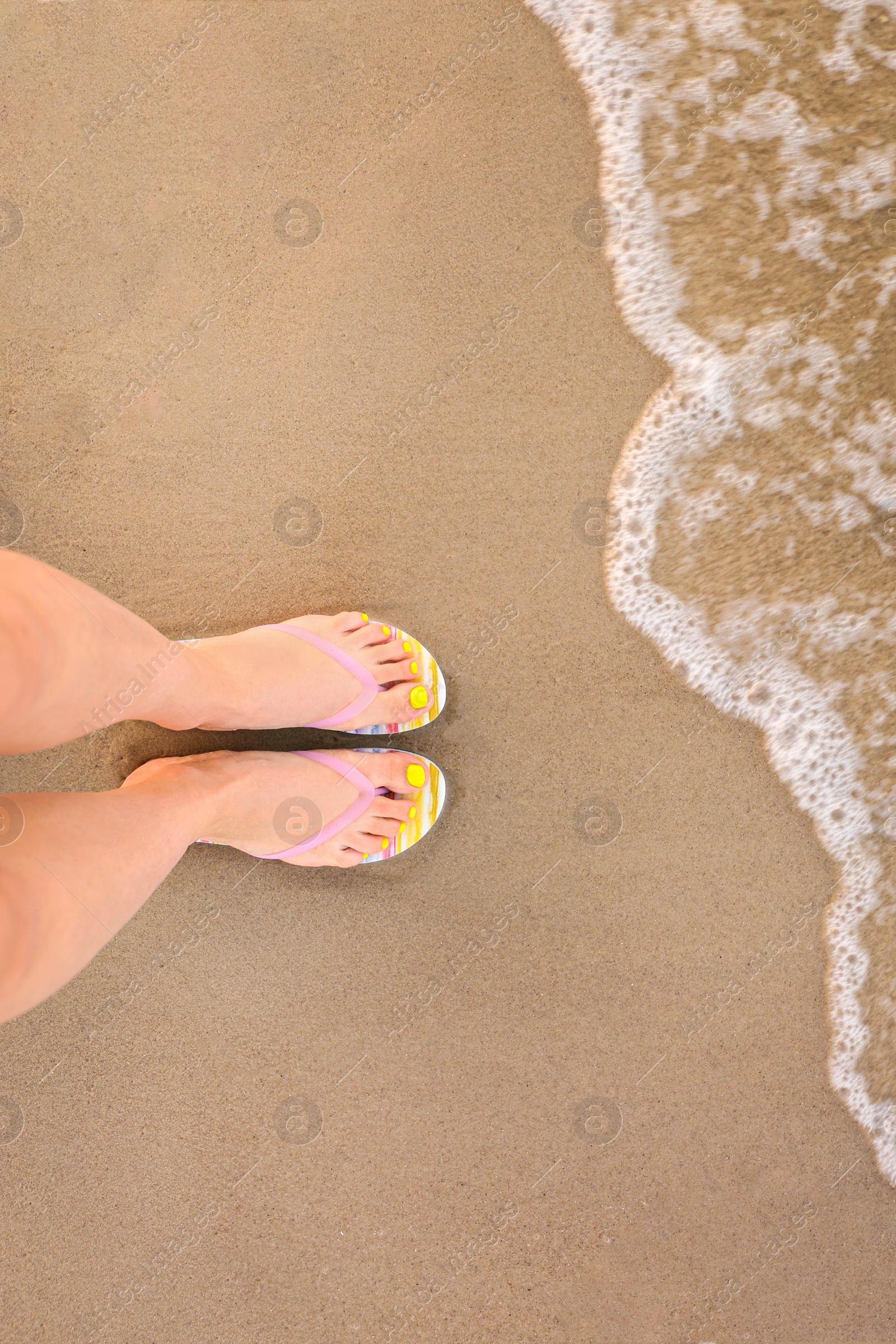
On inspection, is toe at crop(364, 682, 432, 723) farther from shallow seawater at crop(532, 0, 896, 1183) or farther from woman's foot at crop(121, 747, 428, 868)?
shallow seawater at crop(532, 0, 896, 1183)

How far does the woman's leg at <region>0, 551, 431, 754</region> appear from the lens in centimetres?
82

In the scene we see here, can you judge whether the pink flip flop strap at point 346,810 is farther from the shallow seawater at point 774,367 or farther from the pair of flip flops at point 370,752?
the shallow seawater at point 774,367

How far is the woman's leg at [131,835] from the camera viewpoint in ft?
2.87

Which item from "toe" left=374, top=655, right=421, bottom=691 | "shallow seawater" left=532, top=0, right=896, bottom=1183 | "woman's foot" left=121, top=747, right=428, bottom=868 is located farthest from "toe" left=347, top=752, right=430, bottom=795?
"shallow seawater" left=532, top=0, right=896, bottom=1183

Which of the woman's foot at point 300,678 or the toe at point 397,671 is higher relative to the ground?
the woman's foot at point 300,678

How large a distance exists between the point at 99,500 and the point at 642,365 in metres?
1.11

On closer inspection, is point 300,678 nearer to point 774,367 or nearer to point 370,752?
point 370,752

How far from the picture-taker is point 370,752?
155 centimetres

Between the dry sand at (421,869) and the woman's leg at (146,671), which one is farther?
the dry sand at (421,869)

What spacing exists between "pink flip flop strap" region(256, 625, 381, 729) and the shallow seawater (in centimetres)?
52

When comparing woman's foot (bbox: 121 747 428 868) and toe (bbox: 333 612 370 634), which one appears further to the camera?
toe (bbox: 333 612 370 634)

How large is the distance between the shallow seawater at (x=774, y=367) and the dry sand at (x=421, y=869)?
2.7 inches

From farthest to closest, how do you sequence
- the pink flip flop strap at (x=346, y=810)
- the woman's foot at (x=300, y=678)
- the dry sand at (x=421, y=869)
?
the dry sand at (x=421, y=869)
the pink flip flop strap at (x=346, y=810)
the woman's foot at (x=300, y=678)

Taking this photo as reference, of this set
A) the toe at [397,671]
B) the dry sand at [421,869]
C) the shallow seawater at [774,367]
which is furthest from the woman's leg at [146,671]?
the shallow seawater at [774,367]
